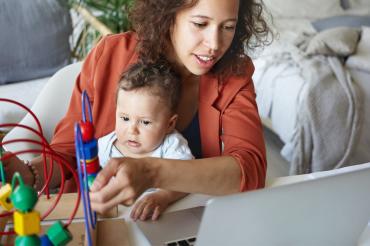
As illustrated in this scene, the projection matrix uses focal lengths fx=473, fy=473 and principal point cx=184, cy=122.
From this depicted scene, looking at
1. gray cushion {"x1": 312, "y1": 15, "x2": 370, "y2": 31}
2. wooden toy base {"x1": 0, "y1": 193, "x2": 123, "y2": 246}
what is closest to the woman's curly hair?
wooden toy base {"x1": 0, "y1": 193, "x2": 123, "y2": 246}

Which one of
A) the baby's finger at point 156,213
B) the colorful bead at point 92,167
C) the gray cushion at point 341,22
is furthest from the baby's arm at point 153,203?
the gray cushion at point 341,22

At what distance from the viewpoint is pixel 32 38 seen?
202 cm

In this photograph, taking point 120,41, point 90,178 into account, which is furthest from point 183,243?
point 120,41

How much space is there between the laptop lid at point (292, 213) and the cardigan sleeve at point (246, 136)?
→ 0.29 m

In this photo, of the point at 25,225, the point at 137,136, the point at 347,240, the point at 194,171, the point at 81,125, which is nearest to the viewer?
the point at 25,225

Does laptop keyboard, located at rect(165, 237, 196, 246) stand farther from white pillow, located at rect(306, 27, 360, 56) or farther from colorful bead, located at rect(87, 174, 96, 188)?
white pillow, located at rect(306, 27, 360, 56)

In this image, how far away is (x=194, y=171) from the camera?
0.87m

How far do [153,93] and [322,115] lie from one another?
4.49ft

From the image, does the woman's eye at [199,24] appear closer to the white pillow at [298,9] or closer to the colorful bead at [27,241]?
the colorful bead at [27,241]

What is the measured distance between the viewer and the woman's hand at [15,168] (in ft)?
2.73

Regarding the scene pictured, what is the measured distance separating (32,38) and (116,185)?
5.02ft

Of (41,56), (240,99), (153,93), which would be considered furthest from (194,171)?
(41,56)

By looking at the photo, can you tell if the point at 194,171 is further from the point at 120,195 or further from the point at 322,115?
the point at 322,115

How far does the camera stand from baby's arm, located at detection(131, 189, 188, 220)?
0.86m
